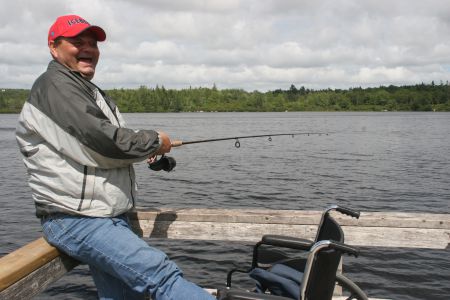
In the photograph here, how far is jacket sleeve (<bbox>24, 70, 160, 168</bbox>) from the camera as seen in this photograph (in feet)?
8.27

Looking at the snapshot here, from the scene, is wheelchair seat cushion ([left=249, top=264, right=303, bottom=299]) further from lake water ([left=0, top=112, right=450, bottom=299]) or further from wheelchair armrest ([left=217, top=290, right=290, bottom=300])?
lake water ([left=0, top=112, right=450, bottom=299])

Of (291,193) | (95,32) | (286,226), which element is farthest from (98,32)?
(291,193)

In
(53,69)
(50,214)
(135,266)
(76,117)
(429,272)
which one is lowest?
(429,272)

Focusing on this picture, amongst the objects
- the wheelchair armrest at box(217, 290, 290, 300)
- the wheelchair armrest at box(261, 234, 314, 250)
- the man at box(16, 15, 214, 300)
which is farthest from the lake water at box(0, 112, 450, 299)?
the man at box(16, 15, 214, 300)

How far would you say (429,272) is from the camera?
31.0ft

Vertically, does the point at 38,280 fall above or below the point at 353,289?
above

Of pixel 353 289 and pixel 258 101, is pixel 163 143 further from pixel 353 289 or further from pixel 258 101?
Result: pixel 258 101

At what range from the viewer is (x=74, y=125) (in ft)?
8.27

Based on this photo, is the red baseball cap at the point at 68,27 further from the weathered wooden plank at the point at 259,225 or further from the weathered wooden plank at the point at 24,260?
the weathered wooden plank at the point at 259,225

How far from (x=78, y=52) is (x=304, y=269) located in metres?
2.11

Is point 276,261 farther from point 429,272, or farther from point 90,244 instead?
point 429,272

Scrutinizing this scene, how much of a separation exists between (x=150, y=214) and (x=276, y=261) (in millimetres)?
1127

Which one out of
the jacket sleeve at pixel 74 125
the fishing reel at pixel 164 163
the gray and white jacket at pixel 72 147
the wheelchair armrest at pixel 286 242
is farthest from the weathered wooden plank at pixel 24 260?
the wheelchair armrest at pixel 286 242

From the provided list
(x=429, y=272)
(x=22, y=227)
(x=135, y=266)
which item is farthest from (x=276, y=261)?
(x=22, y=227)
